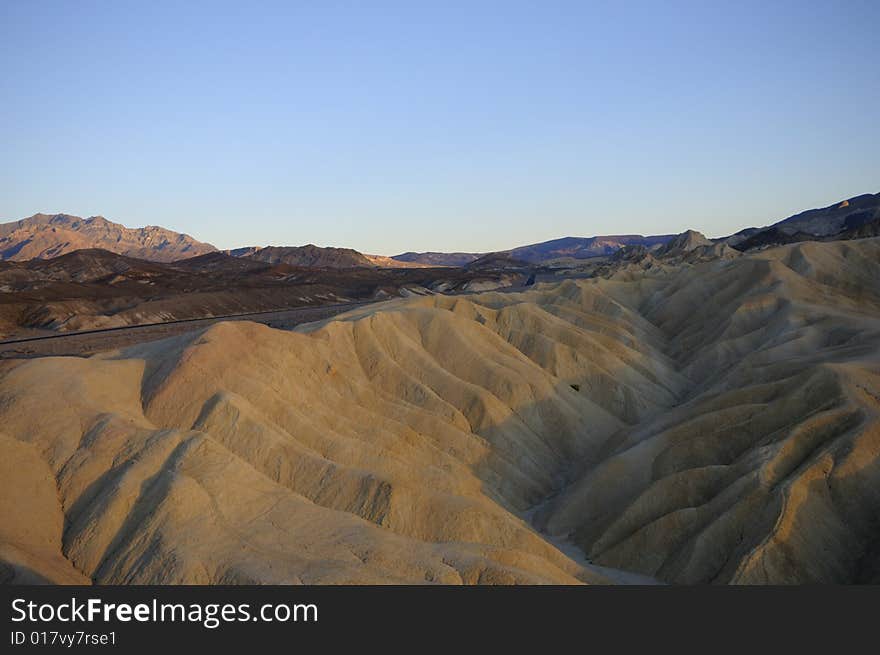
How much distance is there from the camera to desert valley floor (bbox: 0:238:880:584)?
754 inches

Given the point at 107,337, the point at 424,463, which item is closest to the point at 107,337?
the point at 107,337

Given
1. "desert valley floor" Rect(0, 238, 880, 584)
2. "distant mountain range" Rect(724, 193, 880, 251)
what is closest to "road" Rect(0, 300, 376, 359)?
"desert valley floor" Rect(0, 238, 880, 584)

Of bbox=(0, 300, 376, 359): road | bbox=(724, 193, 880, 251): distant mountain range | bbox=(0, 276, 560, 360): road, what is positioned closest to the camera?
bbox=(0, 276, 560, 360): road

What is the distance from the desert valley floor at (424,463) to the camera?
62.8ft

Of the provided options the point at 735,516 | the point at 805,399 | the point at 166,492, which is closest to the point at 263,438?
the point at 166,492

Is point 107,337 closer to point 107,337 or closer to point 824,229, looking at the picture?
point 107,337

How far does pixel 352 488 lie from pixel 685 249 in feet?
374

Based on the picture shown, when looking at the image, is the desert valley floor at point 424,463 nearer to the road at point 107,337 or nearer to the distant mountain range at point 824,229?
the road at point 107,337

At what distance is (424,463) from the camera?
29344 mm

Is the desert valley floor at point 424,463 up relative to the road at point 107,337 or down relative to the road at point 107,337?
down

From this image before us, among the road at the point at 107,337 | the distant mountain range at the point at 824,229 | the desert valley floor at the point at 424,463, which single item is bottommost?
the desert valley floor at the point at 424,463

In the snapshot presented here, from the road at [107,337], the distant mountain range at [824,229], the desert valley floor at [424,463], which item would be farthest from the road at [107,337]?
the distant mountain range at [824,229]

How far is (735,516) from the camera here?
914 inches

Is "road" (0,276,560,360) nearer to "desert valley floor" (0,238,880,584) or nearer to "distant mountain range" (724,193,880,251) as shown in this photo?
"desert valley floor" (0,238,880,584)
